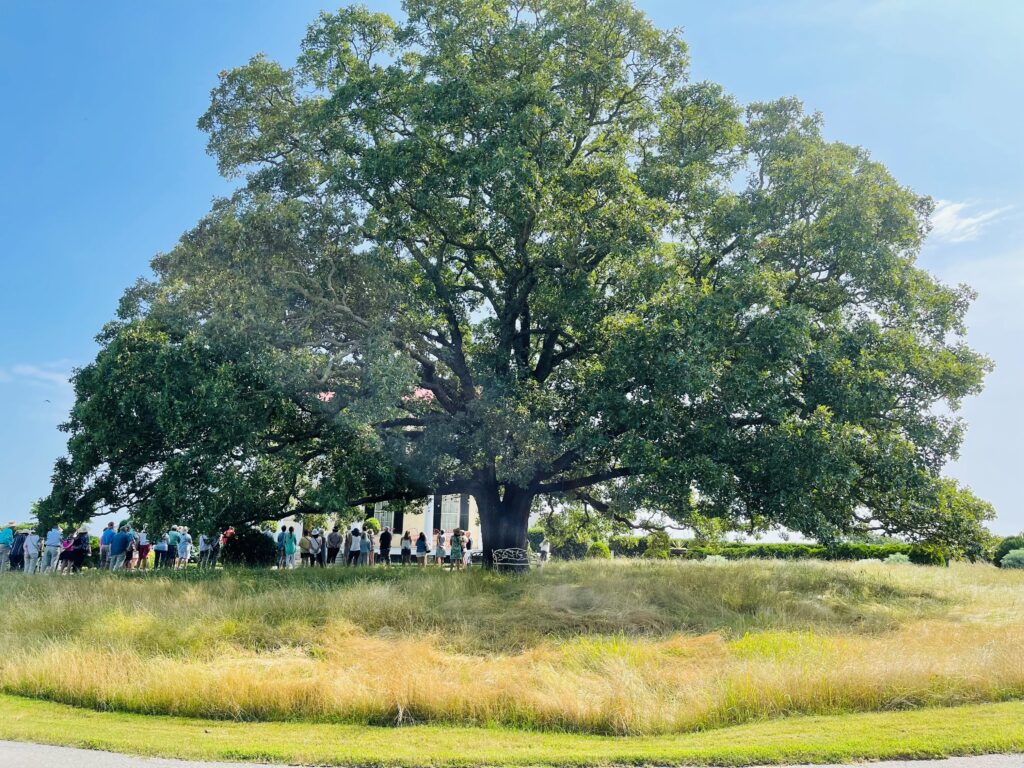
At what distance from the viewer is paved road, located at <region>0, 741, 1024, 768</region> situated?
24.5ft

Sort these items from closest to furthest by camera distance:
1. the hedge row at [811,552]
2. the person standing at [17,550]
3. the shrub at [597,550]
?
the person standing at [17,550] < the hedge row at [811,552] < the shrub at [597,550]

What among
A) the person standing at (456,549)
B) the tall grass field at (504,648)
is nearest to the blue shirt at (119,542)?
the tall grass field at (504,648)

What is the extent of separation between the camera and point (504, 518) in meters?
22.8

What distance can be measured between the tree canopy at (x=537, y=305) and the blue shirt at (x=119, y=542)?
3620mm

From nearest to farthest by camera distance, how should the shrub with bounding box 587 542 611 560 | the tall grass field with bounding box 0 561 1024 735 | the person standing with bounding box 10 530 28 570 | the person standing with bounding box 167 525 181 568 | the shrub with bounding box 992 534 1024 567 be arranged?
the tall grass field with bounding box 0 561 1024 735 → the person standing with bounding box 10 530 28 570 → the person standing with bounding box 167 525 181 568 → the shrub with bounding box 992 534 1024 567 → the shrub with bounding box 587 542 611 560

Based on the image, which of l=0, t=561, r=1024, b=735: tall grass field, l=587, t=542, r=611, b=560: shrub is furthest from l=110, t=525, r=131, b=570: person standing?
l=587, t=542, r=611, b=560: shrub

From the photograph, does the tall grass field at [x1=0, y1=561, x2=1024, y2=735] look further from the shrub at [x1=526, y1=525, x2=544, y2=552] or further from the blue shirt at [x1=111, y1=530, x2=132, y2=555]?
the shrub at [x1=526, y1=525, x2=544, y2=552]

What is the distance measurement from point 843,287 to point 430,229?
37.0ft

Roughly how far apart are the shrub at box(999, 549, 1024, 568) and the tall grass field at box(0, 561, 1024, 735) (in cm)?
1441

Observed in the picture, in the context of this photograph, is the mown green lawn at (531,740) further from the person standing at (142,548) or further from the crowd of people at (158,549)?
→ the person standing at (142,548)

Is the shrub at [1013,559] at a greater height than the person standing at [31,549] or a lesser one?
lesser

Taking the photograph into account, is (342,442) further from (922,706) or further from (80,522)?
(922,706)

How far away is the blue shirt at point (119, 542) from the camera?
2397cm

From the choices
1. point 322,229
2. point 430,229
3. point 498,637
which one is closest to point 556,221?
point 430,229
